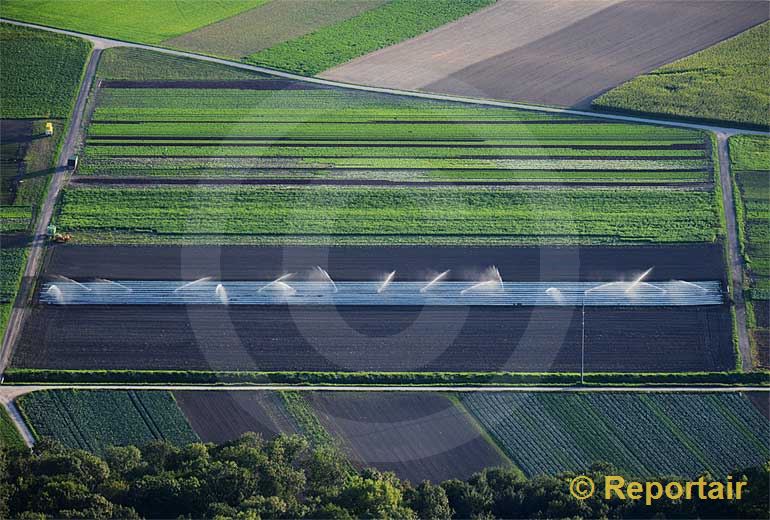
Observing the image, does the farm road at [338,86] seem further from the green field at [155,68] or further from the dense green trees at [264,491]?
the dense green trees at [264,491]

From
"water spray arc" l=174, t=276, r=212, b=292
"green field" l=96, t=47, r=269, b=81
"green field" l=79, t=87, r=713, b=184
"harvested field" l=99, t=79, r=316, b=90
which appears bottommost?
"water spray arc" l=174, t=276, r=212, b=292

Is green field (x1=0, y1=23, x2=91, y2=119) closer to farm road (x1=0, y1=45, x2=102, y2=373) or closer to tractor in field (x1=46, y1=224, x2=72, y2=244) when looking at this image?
farm road (x1=0, y1=45, x2=102, y2=373)

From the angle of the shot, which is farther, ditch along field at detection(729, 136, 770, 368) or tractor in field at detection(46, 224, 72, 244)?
tractor in field at detection(46, 224, 72, 244)

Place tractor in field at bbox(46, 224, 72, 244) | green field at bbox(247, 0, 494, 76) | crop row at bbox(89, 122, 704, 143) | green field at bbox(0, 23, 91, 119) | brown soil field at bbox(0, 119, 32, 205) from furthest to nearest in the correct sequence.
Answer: green field at bbox(247, 0, 494, 76) → green field at bbox(0, 23, 91, 119) → crop row at bbox(89, 122, 704, 143) → brown soil field at bbox(0, 119, 32, 205) → tractor in field at bbox(46, 224, 72, 244)

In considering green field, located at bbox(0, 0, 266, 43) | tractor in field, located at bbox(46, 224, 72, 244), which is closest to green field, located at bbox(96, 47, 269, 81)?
green field, located at bbox(0, 0, 266, 43)

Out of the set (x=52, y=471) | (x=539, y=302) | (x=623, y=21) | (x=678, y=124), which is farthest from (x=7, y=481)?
(x=623, y=21)

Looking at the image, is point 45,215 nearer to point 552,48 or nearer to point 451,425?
point 451,425
